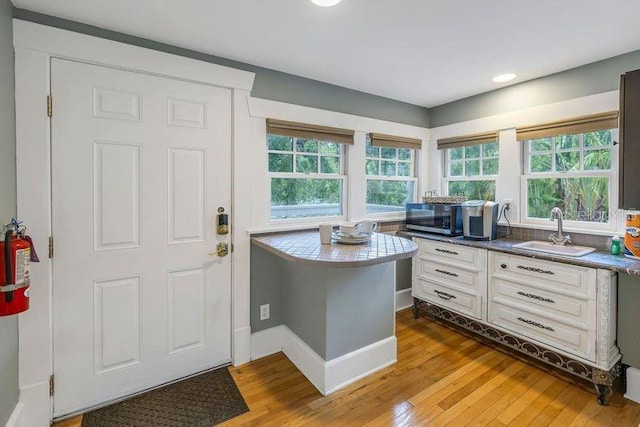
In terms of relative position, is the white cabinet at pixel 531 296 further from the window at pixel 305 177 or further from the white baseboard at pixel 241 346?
the white baseboard at pixel 241 346

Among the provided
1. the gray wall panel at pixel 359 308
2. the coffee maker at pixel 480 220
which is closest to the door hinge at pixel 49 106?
the gray wall panel at pixel 359 308

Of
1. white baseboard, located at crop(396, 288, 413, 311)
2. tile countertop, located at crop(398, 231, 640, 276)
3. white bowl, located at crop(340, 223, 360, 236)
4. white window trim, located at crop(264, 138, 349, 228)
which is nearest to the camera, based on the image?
tile countertop, located at crop(398, 231, 640, 276)

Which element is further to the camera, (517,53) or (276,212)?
(276,212)

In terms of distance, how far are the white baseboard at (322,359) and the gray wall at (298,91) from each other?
1.91 m

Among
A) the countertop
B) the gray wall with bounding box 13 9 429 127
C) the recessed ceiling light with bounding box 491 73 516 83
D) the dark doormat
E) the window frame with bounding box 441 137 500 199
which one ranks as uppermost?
the recessed ceiling light with bounding box 491 73 516 83

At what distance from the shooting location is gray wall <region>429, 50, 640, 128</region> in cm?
222

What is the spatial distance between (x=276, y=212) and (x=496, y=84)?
230 centimetres

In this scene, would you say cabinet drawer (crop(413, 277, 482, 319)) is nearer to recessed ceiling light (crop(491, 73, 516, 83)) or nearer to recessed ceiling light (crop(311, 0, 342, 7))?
recessed ceiling light (crop(491, 73, 516, 83))

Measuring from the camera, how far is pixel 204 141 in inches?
85.5

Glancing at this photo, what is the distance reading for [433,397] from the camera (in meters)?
1.95

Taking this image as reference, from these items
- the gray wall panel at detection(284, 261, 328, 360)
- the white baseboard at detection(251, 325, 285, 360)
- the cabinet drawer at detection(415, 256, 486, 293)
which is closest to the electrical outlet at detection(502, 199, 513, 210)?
the cabinet drawer at detection(415, 256, 486, 293)

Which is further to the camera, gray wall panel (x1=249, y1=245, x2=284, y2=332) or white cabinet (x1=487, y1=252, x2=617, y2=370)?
gray wall panel (x1=249, y1=245, x2=284, y2=332)

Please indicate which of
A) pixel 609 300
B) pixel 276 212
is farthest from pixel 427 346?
pixel 276 212

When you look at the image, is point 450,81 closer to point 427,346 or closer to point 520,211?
point 520,211
